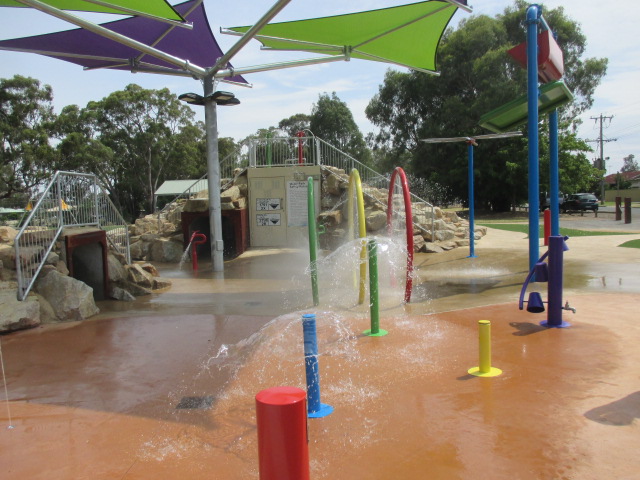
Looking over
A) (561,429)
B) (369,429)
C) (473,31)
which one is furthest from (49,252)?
(473,31)

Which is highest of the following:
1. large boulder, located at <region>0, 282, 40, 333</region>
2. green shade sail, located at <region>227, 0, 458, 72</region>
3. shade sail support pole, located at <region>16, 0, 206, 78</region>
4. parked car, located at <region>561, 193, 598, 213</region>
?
green shade sail, located at <region>227, 0, 458, 72</region>

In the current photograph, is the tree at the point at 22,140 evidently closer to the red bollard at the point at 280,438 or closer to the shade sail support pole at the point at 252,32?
the shade sail support pole at the point at 252,32

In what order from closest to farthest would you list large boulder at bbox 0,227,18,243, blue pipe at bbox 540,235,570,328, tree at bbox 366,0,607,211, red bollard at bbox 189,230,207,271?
A: blue pipe at bbox 540,235,570,328
large boulder at bbox 0,227,18,243
red bollard at bbox 189,230,207,271
tree at bbox 366,0,607,211

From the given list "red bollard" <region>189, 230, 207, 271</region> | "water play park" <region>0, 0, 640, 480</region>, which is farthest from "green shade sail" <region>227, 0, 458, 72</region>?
"red bollard" <region>189, 230, 207, 271</region>

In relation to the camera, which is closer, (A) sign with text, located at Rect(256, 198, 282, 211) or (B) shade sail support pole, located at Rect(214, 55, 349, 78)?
(B) shade sail support pole, located at Rect(214, 55, 349, 78)

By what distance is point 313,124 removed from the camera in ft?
175

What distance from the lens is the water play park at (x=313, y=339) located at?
345cm

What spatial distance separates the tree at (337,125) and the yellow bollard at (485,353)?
47415 mm

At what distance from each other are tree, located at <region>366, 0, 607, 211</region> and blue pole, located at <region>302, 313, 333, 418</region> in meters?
30.9

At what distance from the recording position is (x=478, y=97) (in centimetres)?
3447

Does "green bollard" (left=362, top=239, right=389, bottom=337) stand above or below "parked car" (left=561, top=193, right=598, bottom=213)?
below

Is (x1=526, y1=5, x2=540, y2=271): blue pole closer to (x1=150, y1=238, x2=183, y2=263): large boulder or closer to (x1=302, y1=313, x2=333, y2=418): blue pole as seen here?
(x1=302, y1=313, x2=333, y2=418): blue pole

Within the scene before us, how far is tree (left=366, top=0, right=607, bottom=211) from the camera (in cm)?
3341

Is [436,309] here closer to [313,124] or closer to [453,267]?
[453,267]
